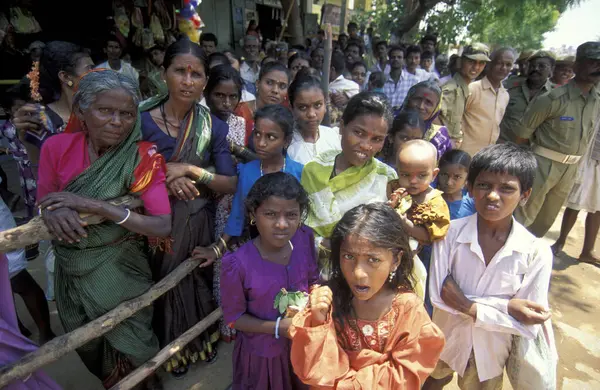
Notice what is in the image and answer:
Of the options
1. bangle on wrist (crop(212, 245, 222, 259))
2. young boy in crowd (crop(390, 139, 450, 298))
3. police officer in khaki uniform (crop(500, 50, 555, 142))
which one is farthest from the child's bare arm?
police officer in khaki uniform (crop(500, 50, 555, 142))

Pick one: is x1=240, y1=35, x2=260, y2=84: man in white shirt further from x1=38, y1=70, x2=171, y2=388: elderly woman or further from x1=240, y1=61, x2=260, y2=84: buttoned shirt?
x1=38, y1=70, x2=171, y2=388: elderly woman

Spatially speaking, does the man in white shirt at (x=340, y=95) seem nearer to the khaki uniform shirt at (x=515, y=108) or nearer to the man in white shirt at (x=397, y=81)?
the man in white shirt at (x=397, y=81)

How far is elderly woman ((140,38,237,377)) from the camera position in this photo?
1964mm

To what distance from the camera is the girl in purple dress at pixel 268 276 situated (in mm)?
1691

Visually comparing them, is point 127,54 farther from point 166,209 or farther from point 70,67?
point 166,209

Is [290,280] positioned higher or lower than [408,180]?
lower

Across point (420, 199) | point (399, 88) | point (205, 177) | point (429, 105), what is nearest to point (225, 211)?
point (205, 177)

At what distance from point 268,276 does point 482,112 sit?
3.63 metres

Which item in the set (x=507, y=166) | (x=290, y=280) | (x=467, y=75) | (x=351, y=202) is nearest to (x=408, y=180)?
(x=351, y=202)

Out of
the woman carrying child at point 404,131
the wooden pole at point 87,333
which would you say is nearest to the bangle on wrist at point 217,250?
the wooden pole at point 87,333

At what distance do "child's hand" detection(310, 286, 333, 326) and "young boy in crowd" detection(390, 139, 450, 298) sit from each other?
0.61 m

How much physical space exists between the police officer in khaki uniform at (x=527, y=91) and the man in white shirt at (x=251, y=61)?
3.71 meters

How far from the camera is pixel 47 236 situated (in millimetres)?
1454

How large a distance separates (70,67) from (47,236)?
136cm
